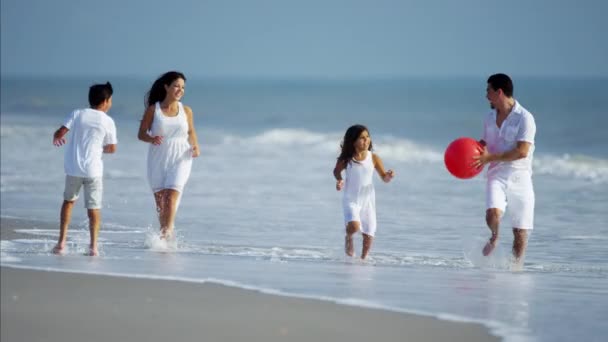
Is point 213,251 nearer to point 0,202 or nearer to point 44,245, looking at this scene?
point 44,245

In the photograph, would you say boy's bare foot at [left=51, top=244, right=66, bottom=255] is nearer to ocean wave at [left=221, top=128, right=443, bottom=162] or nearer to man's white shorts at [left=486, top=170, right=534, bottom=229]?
man's white shorts at [left=486, top=170, right=534, bottom=229]

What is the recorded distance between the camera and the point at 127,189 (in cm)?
1778

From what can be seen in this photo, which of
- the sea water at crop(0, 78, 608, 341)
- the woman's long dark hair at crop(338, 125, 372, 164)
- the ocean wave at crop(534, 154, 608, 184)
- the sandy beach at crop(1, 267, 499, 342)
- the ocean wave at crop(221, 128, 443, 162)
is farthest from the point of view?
the ocean wave at crop(221, 128, 443, 162)

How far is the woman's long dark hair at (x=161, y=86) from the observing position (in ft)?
34.8

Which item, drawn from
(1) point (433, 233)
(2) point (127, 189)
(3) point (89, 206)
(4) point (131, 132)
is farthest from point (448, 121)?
(3) point (89, 206)

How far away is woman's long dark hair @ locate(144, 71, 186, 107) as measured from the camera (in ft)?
34.8

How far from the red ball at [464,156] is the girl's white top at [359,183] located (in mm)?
745

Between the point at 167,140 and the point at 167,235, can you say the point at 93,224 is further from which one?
the point at 167,140

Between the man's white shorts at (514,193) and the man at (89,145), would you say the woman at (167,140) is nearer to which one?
the man at (89,145)

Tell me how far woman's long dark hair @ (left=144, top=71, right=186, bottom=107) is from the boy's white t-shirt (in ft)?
2.99

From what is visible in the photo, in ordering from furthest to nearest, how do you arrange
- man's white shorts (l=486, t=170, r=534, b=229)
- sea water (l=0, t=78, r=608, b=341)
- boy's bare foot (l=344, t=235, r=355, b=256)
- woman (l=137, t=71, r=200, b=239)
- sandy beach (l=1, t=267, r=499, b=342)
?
woman (l=137, t=71, r=200, b=239) < boy's bare foot (l=344, t=235, r=355, b=256) < man's white shorts (l=486, t=170, r=534, b=229) < sea water (l=0, t=78, r=608, b=341) < sandy beach (l=1, t=267, r=499, b=342)

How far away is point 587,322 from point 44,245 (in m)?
5.12

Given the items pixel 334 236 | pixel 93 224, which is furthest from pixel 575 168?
pixel 93 224

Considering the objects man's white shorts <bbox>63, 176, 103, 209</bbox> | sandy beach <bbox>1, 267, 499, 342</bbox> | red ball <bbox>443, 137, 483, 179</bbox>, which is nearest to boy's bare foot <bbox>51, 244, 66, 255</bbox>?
man's white shorts <bbox>63, 176, 103, 209</bbox>
